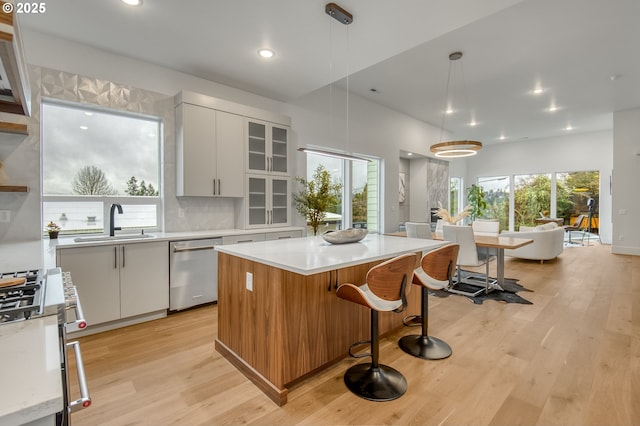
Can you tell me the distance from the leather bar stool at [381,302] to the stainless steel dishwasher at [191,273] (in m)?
2.09

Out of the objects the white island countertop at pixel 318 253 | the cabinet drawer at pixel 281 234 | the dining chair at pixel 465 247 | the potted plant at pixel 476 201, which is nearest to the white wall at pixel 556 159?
the potted plant at pixel 476 201

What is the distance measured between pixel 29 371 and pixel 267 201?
3815mm

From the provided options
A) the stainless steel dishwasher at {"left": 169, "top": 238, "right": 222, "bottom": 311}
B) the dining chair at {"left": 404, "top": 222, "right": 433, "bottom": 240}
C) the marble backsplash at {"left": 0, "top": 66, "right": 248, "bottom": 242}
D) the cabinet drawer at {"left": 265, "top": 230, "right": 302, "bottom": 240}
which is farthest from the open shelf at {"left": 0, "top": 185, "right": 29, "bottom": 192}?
the dining chair at {"left": 404, "top": 222, "right": 433, "bottom": 240}

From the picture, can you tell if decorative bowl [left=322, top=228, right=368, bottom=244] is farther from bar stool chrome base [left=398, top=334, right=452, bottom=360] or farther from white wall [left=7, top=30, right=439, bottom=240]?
white wall [left=7, top=30, right=439, bottom=240]

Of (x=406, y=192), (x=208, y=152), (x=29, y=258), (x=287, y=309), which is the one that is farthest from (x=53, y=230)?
(x=406, y=192)

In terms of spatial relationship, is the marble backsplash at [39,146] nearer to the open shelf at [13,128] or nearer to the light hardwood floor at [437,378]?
the open shelf at [13,128]

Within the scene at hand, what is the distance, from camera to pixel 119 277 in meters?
2.98

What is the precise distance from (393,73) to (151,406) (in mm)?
5011

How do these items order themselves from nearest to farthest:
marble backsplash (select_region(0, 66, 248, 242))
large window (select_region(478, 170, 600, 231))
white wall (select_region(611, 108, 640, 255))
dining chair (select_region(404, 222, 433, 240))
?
marble backsplash (select_region(0, 66, 248, 242)) < dining chair (select_region(404, 222, 433, 240)) < white wall (select_region(611, 108, 640, 255)) < large window (select_region(478, 170, 600, 231))

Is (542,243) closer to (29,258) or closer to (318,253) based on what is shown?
(318,253)

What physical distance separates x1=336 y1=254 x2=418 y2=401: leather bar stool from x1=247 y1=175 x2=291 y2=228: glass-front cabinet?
2.56 meters

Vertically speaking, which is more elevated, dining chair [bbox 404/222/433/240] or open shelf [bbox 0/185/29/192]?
open shelf [bbox 0/185/29/192]

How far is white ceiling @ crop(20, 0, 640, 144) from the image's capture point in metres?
2.70

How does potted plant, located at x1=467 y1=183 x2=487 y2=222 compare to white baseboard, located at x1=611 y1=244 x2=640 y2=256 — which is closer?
white baseboard, located at x1=611 y1=244 x2=640 y2=256
